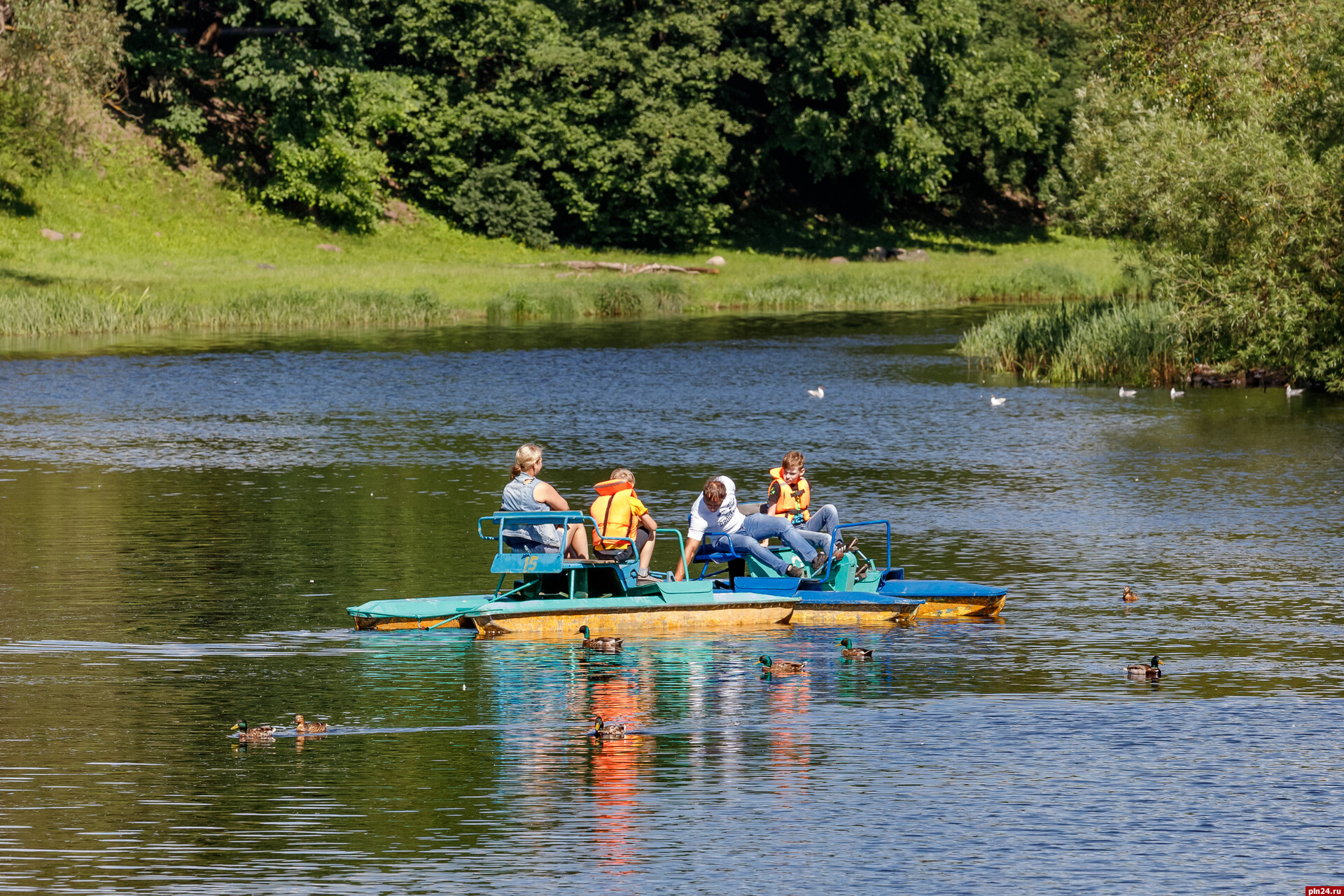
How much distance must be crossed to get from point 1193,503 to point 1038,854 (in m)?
17.2

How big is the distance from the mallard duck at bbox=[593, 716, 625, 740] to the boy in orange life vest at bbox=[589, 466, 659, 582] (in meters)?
5.12

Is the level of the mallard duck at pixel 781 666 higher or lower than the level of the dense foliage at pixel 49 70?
lower

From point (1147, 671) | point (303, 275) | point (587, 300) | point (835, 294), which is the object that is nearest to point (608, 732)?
point (1147, 671)

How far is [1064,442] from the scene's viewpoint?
35594mm

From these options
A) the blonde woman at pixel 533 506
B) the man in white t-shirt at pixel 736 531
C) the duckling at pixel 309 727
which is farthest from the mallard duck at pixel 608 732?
the man in white t-shirt at pixel 736 531

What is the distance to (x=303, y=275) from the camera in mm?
66000

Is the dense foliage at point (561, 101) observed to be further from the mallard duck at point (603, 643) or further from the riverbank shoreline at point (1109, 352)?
the mallard duck at point (603, 643)

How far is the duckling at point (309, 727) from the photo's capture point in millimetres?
14695

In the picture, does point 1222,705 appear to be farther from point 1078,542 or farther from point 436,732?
point 1078,542

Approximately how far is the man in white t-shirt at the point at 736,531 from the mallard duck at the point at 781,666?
10.5 ft

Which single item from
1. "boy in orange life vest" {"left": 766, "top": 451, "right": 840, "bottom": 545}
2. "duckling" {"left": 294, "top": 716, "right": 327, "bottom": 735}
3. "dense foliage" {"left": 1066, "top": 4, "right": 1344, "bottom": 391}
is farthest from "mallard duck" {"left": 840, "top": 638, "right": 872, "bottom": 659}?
"dense foliage" {"left": 1066, "top": 4, "right": 1344, "bottom": 391}

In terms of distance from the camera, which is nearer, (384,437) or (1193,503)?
(1193,503)

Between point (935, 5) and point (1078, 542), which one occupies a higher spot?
point (935, 5)

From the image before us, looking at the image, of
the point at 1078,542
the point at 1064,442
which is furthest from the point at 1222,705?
the point at 1064,442
